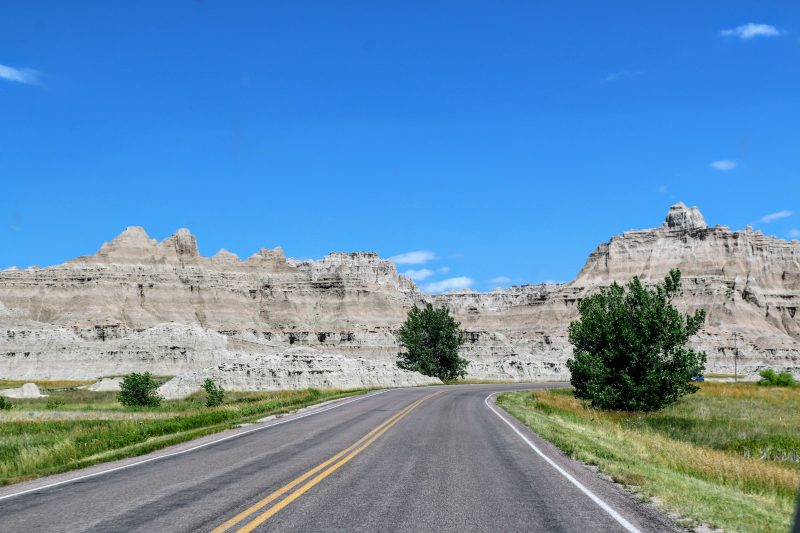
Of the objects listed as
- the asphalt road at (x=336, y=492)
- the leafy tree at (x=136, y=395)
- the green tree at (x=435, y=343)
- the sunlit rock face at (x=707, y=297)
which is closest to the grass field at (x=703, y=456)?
the asphalt road at (x=336, y=492)

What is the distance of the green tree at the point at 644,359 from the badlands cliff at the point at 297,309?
209ft

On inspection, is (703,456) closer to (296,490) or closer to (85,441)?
(296,490)

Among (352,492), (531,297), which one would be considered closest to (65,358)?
(352,492)

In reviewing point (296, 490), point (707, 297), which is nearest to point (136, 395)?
point (296, 490)

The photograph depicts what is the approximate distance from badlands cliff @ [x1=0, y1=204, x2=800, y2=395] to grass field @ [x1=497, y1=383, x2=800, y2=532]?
216ft

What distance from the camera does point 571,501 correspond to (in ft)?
31.4

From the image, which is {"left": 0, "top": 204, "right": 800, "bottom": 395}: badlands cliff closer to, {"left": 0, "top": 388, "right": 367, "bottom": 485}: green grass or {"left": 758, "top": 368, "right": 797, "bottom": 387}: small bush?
{"left": 758, "top": 368, "right": 797, "bottom": 387}: small bush

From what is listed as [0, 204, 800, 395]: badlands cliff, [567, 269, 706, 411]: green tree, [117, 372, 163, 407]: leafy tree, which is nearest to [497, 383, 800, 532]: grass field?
[567, 269, 706, 411]: green tree

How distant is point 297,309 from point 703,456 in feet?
506

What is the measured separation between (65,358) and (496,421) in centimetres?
9983

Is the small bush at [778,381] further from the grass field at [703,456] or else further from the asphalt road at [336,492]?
the asphalt road at [336,492]

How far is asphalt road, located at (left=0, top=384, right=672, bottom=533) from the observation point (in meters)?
8.20

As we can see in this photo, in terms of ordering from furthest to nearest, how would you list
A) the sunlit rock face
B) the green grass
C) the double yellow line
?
the sunlit rock face < the green grass < the double yellow line

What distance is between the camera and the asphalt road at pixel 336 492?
8.20 m
